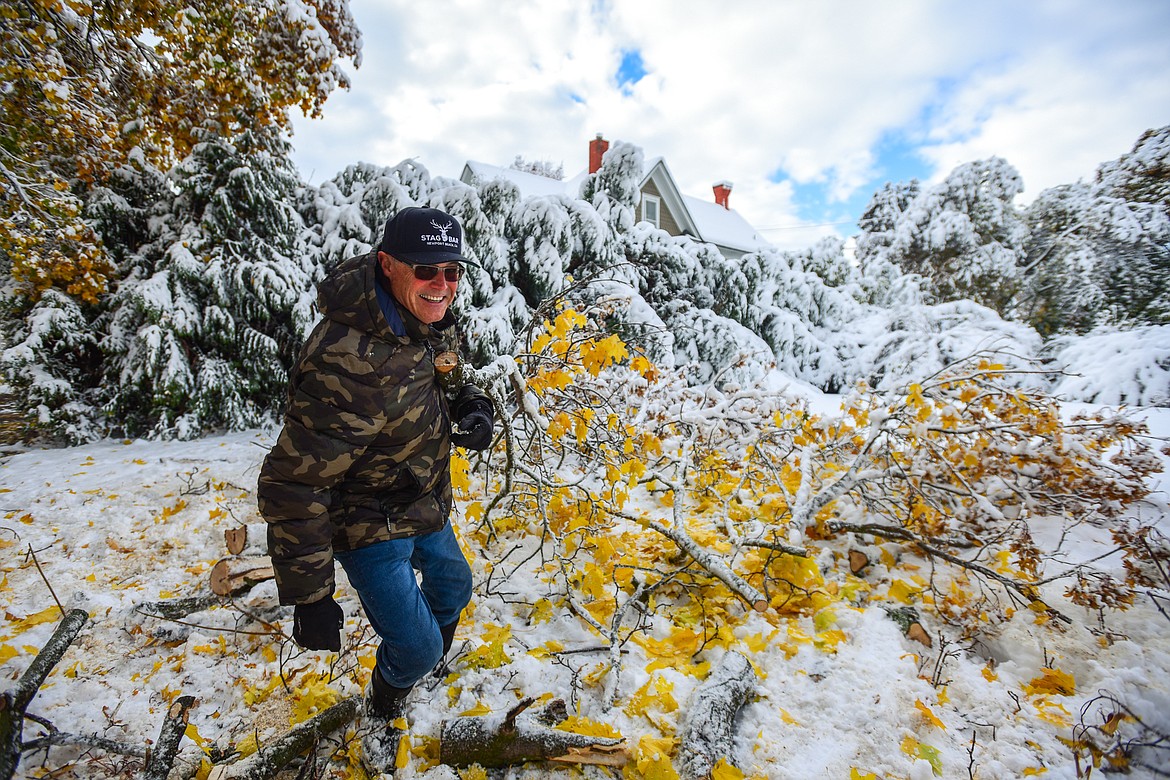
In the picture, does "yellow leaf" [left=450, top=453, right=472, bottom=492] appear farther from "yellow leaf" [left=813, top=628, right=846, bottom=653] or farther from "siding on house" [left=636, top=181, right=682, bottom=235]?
"siding on house" [left=636, top=181, right=682, bottom=235]

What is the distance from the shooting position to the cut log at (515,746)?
185 centimetres

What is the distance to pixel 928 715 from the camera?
2.04 meters

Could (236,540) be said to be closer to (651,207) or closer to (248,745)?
(248,745)

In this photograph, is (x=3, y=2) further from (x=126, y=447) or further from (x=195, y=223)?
(x=126, y=447)

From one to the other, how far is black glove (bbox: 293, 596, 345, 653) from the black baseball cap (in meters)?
1.26

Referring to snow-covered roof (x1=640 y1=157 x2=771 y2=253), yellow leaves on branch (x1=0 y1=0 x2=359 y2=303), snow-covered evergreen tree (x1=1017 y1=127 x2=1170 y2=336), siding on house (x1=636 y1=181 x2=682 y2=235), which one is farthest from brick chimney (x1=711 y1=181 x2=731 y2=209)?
yellow leaves on branch (x1=0 y1=0 x2=359 y2=303)

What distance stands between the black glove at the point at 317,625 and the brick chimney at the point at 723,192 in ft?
78.0

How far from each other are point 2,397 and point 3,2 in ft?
15.0

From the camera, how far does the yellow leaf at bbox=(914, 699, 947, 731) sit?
2000 millimetres

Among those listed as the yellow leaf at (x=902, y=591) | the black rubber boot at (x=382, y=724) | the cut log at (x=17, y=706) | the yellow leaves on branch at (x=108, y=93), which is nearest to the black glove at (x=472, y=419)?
the black rubber boot at (x=382, y=724)

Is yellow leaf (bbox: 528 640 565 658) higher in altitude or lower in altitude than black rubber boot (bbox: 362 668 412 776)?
higher

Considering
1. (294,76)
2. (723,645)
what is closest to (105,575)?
(723,645)

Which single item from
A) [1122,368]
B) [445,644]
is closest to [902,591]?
[445,644]

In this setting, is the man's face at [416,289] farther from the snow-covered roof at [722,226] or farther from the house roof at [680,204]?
the snow-covered roof at [722,226]
